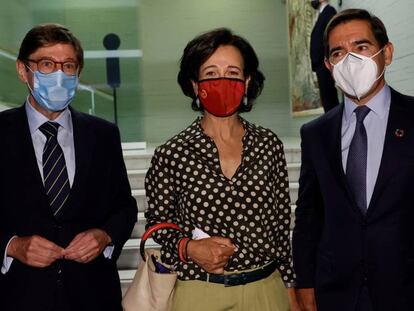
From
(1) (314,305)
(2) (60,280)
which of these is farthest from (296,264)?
(2) (60,280)

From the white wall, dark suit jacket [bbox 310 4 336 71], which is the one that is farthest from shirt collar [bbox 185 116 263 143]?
dark suit jacket [bbox 310 4 336 71]

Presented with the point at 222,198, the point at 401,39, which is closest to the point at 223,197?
the point at 222,198

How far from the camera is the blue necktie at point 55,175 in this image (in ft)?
5.72

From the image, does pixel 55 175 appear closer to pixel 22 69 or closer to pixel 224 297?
pixel 22 69

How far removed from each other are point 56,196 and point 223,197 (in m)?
0.52

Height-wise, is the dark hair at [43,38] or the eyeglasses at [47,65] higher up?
the dark hair at [43,38]

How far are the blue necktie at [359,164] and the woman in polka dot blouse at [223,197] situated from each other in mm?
194

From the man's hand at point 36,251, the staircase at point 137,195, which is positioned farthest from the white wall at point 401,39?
the man's hand at point 36,251

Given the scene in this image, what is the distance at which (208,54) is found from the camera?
1693 mm

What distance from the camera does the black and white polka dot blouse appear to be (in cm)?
161

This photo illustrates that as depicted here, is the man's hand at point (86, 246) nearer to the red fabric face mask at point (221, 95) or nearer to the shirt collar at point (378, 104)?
the red fabric face mask at point (221, 95)

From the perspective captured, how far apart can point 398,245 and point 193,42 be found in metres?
0.81

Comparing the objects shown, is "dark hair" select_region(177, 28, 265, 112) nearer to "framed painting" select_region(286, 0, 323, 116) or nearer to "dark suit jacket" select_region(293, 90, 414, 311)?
"dark suit jacket" select_region(293, 90, 414, 311)

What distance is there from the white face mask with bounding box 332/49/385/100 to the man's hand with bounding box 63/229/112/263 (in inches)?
34.4
